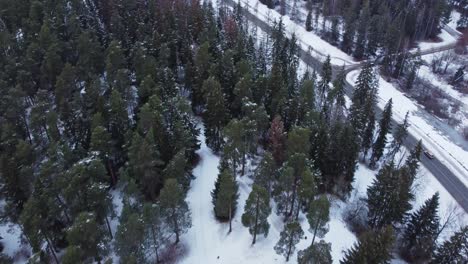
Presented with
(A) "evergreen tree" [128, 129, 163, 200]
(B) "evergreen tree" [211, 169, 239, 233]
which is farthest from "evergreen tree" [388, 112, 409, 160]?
(A) "evergreen tree" [128, 129, 163, 200]

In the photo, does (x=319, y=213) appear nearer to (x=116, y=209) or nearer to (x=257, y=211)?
(x=257, y=211)

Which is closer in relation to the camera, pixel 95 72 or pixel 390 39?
pixel 95 72

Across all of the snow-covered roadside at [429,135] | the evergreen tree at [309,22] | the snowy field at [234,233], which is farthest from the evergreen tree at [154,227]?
the evergreen tree at [309,22]

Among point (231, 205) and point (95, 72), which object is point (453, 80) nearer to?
point (231, 205)

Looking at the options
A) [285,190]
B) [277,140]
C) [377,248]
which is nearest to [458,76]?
[277,140]

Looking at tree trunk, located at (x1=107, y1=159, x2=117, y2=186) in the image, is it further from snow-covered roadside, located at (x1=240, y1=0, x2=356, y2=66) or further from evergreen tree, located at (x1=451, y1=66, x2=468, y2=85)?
evergreen tree, located at (x1=451, y1=66, x2=468, y2=85)

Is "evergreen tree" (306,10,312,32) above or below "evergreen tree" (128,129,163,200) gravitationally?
below

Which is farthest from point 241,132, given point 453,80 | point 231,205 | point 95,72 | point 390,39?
point 453,80
